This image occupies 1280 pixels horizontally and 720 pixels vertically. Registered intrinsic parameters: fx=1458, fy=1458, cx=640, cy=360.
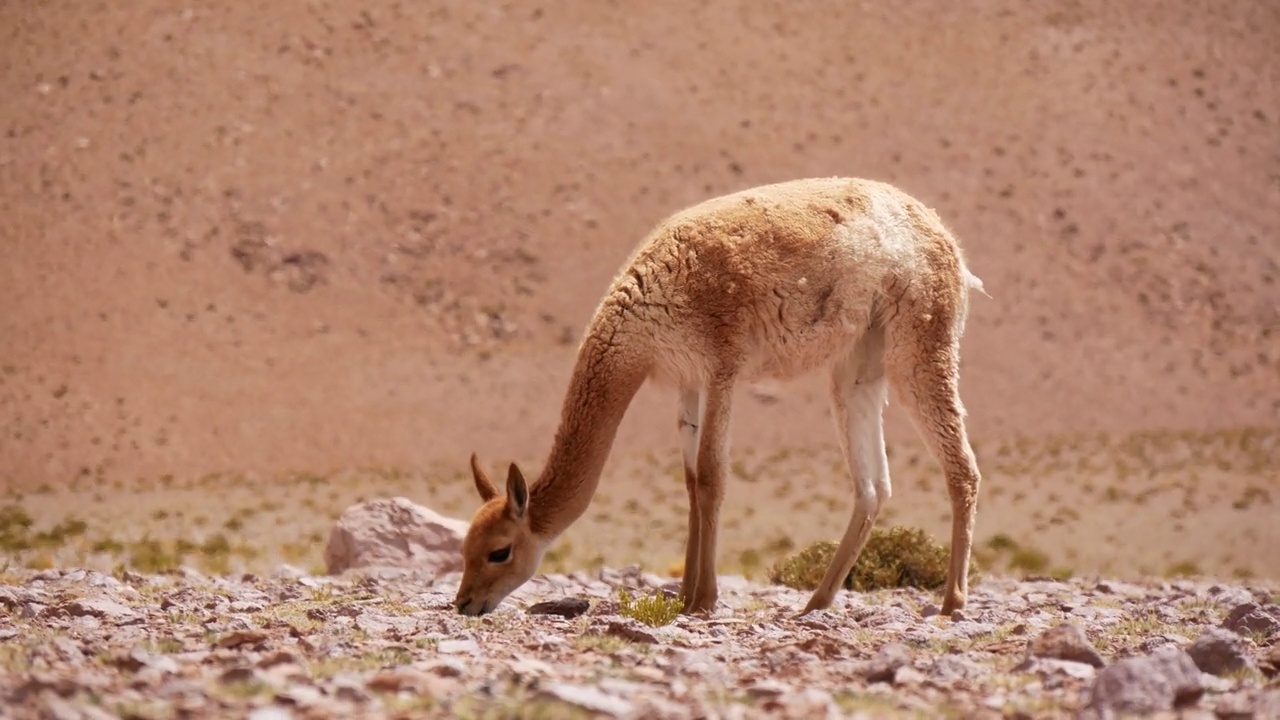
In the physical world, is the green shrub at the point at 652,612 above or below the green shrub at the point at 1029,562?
above

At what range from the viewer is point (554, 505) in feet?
30.5

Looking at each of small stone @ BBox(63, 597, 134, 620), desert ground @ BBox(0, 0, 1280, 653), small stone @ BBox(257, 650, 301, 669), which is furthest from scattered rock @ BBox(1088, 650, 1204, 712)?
desert ground @ BBox(0, 0, 1280, 653)

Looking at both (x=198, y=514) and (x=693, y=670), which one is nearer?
(x=693, y=670)

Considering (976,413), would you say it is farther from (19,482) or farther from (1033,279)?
(19,482)

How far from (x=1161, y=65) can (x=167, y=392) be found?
143ft

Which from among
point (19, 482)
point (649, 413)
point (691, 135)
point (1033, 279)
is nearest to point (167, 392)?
point (19, 482)

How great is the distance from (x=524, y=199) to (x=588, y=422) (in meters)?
46.3

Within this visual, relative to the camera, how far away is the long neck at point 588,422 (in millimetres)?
9227

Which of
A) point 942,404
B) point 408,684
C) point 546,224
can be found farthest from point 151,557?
point 546,224

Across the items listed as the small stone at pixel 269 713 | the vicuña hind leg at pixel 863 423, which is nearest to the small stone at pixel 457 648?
the small stone at pixel 269 713

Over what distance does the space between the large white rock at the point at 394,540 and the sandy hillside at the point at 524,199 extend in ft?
87.6

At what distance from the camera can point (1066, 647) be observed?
673 cm

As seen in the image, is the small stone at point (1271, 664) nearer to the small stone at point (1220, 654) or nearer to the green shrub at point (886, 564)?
the small stone at point (1220, 654)

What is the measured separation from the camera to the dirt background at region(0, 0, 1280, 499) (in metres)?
45.6
